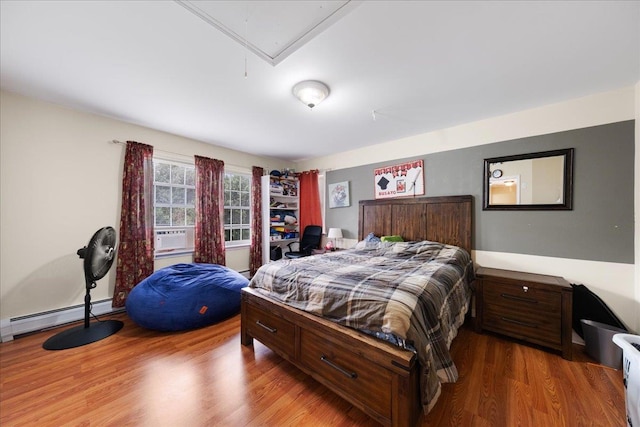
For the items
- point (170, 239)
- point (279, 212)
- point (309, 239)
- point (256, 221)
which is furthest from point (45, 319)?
point (309, 239)

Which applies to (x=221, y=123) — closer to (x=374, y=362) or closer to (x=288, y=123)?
(x=288, y=123)

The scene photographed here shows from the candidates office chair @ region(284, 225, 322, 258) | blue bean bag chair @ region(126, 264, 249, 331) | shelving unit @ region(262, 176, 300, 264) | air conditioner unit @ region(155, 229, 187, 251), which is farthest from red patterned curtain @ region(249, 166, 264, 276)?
blue bean bag chair @ region(126, 264, 249, 331)

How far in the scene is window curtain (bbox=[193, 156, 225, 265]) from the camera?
11.4ft

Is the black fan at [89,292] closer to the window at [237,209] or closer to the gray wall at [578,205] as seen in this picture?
the window at [237,209]

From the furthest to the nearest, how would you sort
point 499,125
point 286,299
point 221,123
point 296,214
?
1. point 296,214
2. point 221,123
3. point 499,125
4. point 286,299

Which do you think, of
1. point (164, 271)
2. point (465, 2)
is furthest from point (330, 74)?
point (164, 271)

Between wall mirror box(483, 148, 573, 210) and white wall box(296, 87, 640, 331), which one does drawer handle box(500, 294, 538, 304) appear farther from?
wall mirror box(483, 148, 573, 210)

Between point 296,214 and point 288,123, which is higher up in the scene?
point 288,123

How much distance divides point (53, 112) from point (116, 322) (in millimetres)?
2358

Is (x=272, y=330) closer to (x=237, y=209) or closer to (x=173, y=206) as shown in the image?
(x=173, y=206)

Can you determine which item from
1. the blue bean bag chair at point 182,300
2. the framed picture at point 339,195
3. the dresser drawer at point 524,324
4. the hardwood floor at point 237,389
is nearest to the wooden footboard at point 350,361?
the hardwood floor at point 237,389

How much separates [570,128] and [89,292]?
511 centimetres

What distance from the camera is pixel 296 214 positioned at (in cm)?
482

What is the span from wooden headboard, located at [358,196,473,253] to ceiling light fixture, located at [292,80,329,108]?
6.33 feet
